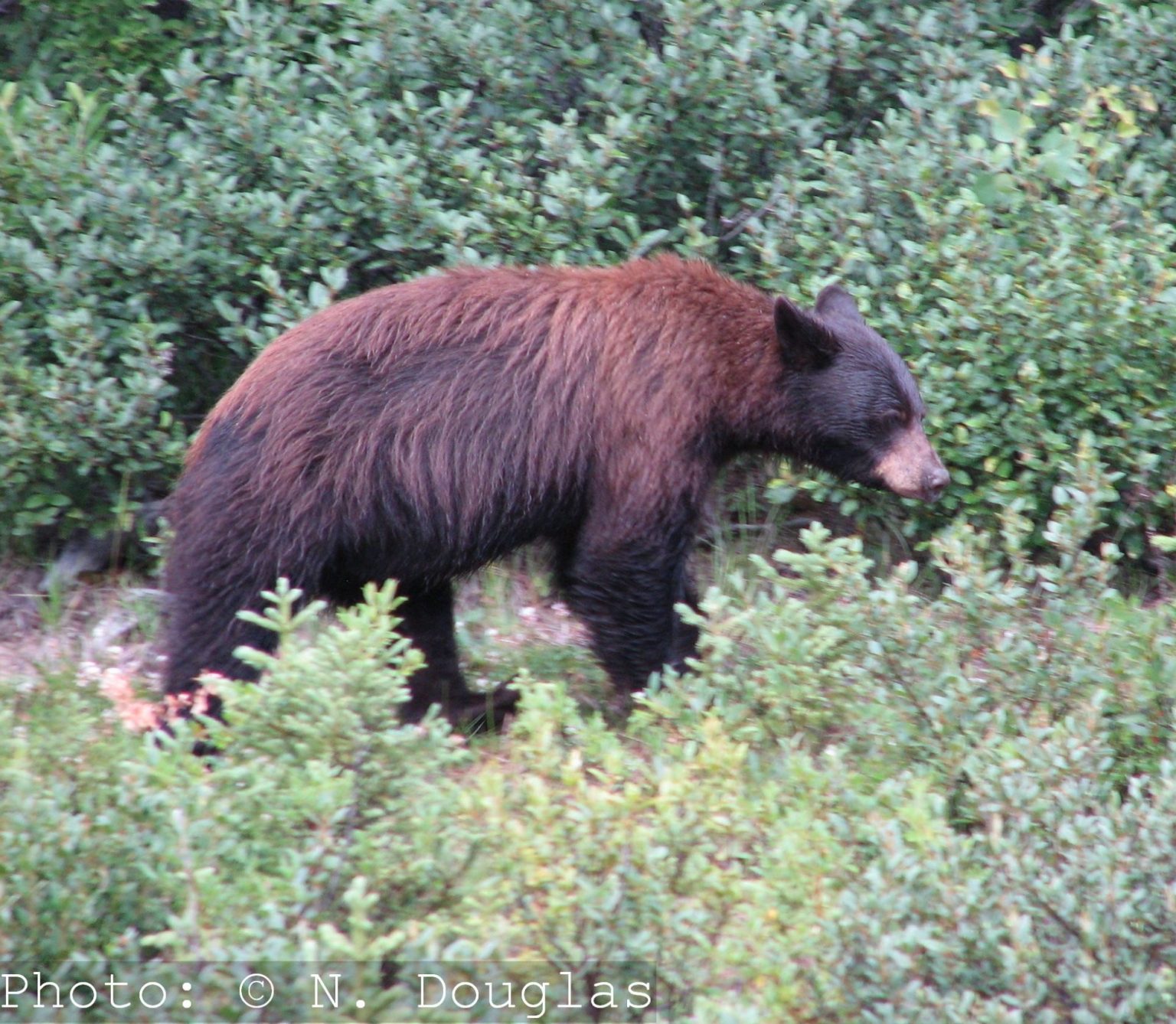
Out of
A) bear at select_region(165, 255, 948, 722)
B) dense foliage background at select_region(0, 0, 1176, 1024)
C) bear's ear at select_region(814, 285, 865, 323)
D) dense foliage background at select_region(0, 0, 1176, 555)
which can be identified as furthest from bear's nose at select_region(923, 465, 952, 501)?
bear's ear at select_region(814, 285, 865, 323)

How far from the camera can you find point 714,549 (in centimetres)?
708

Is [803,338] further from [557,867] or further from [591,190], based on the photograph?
[557,867]

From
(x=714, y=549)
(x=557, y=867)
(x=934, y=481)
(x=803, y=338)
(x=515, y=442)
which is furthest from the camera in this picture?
(x=714, y=549)

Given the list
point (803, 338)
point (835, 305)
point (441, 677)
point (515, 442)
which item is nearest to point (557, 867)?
point (515, 442)

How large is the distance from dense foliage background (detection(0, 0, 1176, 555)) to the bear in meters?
0.80

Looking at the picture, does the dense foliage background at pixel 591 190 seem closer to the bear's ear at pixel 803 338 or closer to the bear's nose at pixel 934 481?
the bear's nose at pixel 934 481

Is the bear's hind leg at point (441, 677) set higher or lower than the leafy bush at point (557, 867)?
lower

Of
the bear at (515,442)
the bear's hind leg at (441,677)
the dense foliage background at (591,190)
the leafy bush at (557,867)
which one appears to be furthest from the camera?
the dense foliage background at (591,190)

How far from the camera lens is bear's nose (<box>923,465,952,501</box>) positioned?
19.4ft

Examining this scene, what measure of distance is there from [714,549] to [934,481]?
1419 millimetres

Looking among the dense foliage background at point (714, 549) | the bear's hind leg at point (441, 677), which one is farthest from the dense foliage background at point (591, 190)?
the bear's hind leg at point (441, 677)

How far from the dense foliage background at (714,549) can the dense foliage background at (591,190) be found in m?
0.03

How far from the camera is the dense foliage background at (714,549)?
3.65m

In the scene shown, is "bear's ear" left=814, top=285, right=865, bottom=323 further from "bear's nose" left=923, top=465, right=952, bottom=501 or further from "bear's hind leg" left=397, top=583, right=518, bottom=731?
"bear's hind leg" left=397, top=583, right=518, bottom=731
